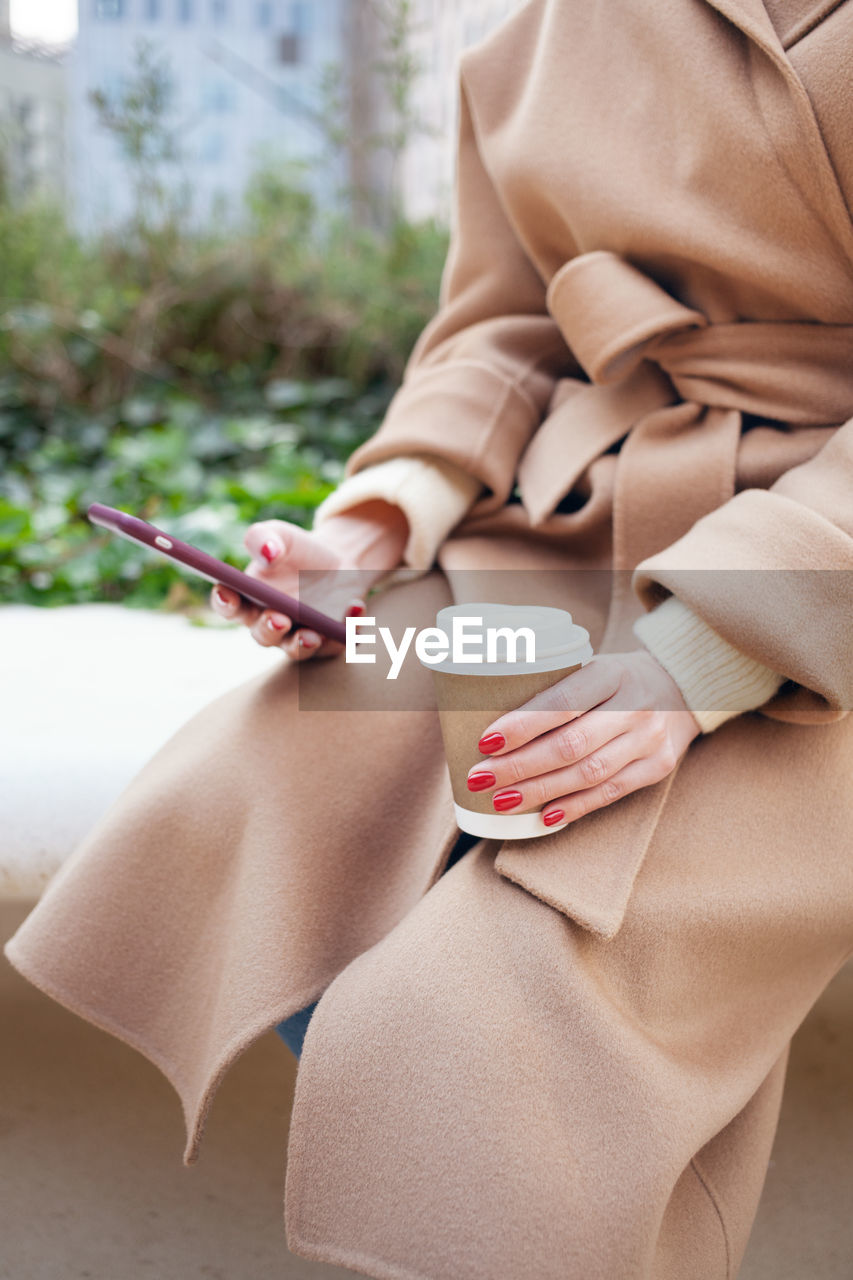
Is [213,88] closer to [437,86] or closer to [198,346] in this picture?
[437,86]

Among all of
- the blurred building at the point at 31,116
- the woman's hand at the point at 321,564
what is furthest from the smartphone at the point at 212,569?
the blurred building at the point at 31,116

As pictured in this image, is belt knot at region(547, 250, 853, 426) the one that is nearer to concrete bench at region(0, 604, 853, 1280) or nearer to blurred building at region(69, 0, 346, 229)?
concrete bench at region(0, 604, 853, 1280)

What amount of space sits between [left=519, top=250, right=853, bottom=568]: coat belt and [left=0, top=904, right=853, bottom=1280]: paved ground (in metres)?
0.73

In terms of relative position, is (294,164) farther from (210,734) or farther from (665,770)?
(665,770)

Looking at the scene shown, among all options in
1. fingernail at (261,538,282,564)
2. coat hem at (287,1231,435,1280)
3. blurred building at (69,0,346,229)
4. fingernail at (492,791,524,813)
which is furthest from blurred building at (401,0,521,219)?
coat hem at (287,1231,435,1280)

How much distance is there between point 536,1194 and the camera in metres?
0.61

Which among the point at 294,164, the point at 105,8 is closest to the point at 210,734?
the point at 294,164

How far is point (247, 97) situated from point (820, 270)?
4.89 m

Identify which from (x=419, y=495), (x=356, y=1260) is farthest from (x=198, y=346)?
(x=356, y=1260)

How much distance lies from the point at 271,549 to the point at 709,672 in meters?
0.41

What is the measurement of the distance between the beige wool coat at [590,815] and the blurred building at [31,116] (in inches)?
109

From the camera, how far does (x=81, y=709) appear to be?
126cm

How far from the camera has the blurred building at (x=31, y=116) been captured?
10.8ft

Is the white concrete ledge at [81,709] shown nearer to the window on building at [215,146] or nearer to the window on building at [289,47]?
the window on building at [215,146]
